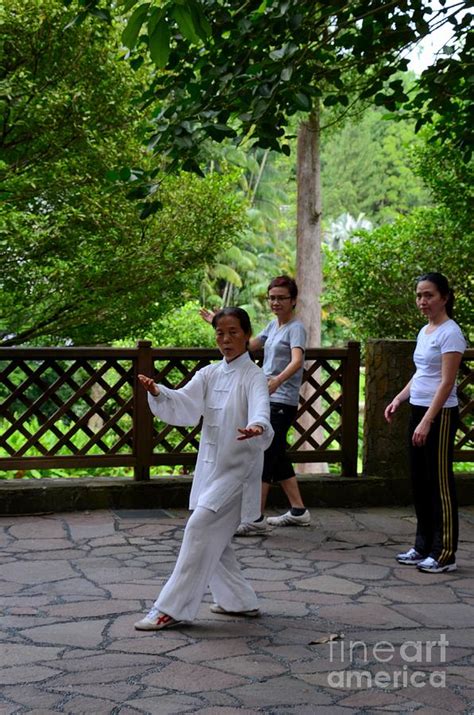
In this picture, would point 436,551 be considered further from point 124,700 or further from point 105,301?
point 105,301

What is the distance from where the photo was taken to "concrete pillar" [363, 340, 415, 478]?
27.7ft

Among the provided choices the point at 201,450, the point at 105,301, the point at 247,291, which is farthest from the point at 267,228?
the point at 201,450

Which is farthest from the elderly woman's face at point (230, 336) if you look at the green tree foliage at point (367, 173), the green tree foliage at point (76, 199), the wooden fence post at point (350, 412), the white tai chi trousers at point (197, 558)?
the green tree foliage at point (367, 173)

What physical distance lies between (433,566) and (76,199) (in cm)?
721

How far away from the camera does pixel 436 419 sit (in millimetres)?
6062

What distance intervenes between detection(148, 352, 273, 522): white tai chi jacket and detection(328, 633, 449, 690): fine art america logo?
0.83 meters

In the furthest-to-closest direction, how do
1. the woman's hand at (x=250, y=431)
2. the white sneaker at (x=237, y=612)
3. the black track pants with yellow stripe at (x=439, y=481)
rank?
the black track pants with yellow stripe at (x=439, y=481) → the white sneaker at (x=237, y=612) → the woman's hand at (x=250, y=431)

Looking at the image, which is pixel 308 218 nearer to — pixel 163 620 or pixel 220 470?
pixel 220 470

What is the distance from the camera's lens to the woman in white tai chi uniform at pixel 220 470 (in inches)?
190

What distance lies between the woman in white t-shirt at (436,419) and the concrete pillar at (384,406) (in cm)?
217

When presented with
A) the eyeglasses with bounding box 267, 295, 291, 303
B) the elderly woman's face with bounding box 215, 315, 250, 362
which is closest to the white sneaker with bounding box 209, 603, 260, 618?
the elderly woman's face with bounding box 215, 315, 250, 362

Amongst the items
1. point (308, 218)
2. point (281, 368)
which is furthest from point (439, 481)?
point (308, 218)

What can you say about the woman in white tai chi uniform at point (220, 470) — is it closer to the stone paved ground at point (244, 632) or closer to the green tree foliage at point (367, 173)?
the stone paved ground at point (244, 632)

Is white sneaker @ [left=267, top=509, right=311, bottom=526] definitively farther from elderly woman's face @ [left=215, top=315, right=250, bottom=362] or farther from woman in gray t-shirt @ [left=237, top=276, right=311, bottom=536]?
elderly woman's face @ [left=215, top=315, right=250, bottom=362]
